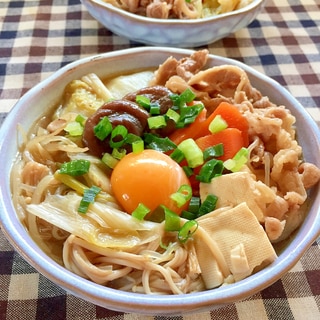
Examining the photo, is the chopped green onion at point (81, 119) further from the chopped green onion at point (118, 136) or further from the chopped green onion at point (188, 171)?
the chopped green onion at point (188, 171)

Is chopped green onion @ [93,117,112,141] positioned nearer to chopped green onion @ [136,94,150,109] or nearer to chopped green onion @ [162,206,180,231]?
chopped green onion @ [136,94,150,109]

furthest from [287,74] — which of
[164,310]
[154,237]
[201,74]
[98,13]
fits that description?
[164,310]

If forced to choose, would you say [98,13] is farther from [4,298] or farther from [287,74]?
[4,298]

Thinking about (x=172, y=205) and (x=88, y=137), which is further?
(x=88, y=137)

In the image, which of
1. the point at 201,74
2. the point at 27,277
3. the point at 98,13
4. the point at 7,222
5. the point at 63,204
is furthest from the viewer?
the point at 98,13

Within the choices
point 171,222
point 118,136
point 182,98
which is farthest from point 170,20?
point 171,222

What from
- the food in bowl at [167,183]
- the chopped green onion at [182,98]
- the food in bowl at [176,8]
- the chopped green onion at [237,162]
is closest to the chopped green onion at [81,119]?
the food in bowl at [167,183]
